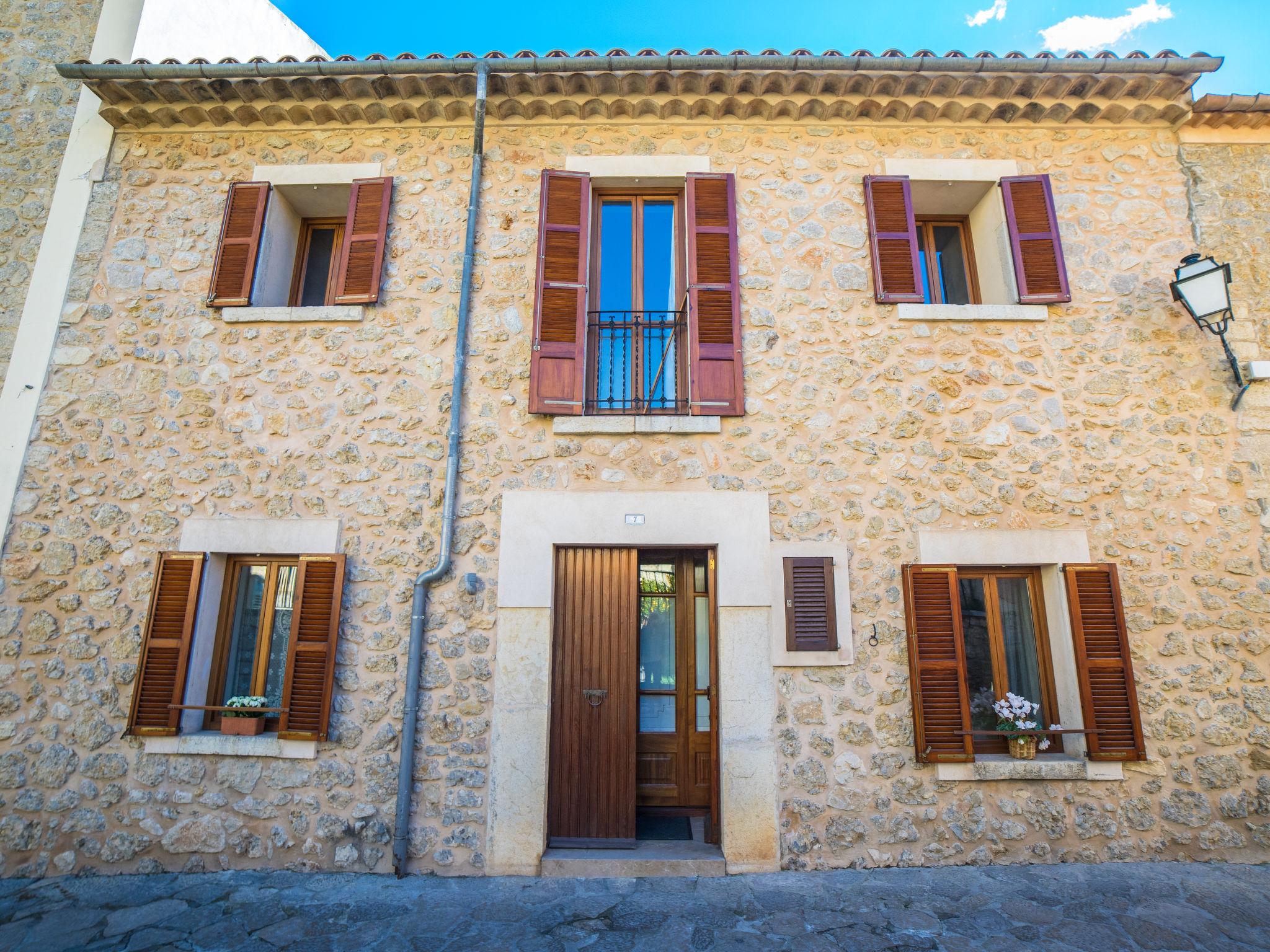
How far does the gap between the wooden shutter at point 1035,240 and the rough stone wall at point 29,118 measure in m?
7.29

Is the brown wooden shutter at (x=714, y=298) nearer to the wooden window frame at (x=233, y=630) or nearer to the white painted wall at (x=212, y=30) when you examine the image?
the wooden window frame at (x=233, y=630)

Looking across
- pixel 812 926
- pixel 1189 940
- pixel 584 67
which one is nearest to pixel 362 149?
pixel 584 67

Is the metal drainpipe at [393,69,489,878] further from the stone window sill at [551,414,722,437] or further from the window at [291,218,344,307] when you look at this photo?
the window at [291,218,344,307]

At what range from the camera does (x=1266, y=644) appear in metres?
4.34

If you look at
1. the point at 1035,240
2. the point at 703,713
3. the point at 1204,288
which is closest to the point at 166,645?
the point at 703,713

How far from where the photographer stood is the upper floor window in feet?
15.4

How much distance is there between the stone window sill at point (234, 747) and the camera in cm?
421

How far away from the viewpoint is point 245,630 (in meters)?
4.64

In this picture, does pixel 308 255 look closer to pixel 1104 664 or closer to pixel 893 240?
pixel 893 240

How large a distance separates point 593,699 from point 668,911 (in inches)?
50.5

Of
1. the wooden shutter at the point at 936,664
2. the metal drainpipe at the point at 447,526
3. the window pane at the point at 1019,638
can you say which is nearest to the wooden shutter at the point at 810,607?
the wooden shutter at the point at 936,664

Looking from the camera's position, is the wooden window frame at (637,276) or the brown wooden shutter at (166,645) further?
the wooden window frame at (637,276)

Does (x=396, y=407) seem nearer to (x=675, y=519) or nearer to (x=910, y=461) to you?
(x=675, y=519)

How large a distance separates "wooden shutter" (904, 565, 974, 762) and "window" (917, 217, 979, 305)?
7.37 ft
